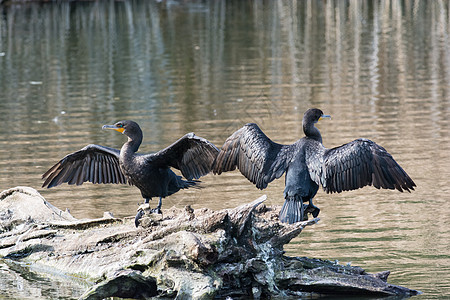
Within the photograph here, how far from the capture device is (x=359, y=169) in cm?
699

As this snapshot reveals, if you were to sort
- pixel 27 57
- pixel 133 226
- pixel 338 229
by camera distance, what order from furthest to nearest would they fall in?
1. pixel 27 57
2. pixel 338 229
3. pixel 133 226

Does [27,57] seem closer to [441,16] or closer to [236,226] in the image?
[441,16]

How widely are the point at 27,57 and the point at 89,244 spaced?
21026 millimetres

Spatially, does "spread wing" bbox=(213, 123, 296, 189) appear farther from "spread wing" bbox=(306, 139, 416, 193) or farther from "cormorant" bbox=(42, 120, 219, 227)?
"spread wing" bbox=(306, 139, 416, 193)

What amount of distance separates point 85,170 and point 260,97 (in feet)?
32.0

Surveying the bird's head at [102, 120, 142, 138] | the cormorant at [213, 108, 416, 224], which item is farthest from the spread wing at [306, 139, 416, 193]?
the bird's head at [102, 120, 142, 138]

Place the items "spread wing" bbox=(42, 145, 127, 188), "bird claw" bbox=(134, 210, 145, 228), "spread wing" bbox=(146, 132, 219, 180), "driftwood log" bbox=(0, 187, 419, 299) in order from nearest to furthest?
"driftwood log" bbox=(0, 187, 419, 299)
"bird claw" bbox=(134, 210, 145, 228)
"spread wing" bbox=(146, 132, 219, 180)
"spread wing" bbox=(42, 145, 127, 188)

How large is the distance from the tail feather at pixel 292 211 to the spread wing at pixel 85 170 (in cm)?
207

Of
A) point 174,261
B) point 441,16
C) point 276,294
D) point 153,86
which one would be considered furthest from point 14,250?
point 441,16

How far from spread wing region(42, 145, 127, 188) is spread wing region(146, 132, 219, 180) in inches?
30.0

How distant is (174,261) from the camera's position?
645 cm

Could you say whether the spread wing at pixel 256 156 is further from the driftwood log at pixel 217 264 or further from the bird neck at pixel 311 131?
the driftwood log at pixel 217 264

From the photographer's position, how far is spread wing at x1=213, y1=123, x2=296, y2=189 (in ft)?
23.9

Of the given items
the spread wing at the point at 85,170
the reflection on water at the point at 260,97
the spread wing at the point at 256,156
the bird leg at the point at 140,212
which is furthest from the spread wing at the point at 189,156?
the reflection on water at the point at 260,97
